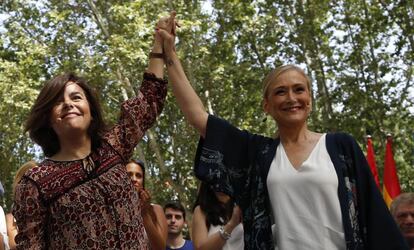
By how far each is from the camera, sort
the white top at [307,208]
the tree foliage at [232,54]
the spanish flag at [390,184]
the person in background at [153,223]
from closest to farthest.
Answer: the white top at [307,208]
the person in background at [153,223]
the spanish flag at [390,184]
the tree foliage at [232,54]

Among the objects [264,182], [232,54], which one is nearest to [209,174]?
[264,182]

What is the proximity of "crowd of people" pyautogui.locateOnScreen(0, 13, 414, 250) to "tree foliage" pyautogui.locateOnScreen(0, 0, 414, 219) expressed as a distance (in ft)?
54.3

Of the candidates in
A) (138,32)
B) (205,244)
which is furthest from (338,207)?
(138,32)

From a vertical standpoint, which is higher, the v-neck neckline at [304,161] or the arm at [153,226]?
the v-neck neckline at [304,161]

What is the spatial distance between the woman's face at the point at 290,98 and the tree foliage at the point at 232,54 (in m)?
16.8

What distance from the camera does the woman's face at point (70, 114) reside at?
4.02 m

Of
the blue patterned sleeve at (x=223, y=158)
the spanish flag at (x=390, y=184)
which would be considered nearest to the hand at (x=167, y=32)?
the blue patterned sleeve at (x=223, y=158)

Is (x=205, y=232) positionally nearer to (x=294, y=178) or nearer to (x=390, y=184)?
(x=294, y=178)

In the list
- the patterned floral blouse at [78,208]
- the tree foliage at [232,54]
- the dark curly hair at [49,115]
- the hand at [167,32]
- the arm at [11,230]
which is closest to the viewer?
the patterned floral blouse at [78,208]

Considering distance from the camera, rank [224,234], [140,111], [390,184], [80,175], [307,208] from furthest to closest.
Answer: [390,184] → [224,234] → [140,111] → [80,175] → [307,208]

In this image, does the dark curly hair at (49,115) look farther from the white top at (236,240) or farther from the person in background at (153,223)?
the white top at (236,240)

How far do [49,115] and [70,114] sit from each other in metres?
0.11

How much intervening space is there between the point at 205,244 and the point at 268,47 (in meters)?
18.1

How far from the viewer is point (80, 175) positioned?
389cm
